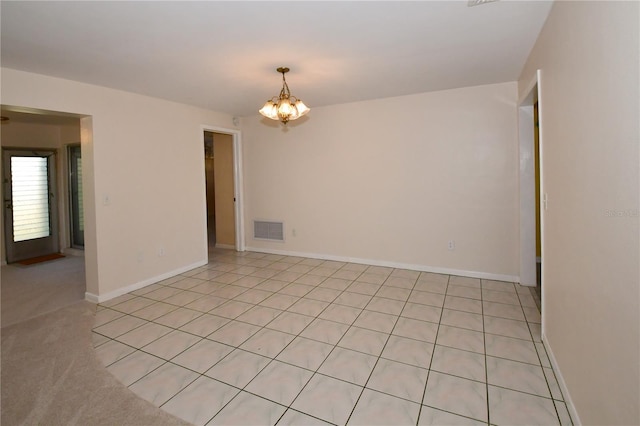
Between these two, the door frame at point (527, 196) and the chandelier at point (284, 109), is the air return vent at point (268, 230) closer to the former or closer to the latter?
the chandelier at point (284, 109)

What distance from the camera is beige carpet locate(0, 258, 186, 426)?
1.78 meters

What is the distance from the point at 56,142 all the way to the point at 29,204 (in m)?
1.21

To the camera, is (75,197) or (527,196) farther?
(75,197)

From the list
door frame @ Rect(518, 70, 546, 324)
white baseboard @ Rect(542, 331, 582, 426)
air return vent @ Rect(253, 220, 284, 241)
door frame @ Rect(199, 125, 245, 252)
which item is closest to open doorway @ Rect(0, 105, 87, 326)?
door frame @ Rect(199, 125, 245, 252)

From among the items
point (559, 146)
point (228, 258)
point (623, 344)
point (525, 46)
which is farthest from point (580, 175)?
point (228, 258)

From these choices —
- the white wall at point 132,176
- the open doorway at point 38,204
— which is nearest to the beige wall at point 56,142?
the open doorway at point 38,204

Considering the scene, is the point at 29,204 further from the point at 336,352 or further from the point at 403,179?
the point at 403,179

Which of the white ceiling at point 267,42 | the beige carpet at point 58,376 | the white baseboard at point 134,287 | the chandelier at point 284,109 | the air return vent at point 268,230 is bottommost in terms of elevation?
→ the beige carpet at point 58,376

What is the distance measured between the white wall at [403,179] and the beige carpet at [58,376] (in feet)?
10.2

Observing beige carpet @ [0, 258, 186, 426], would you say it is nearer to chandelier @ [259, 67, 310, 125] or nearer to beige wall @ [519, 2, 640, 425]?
beige wall @ [519, 2, 640, 425]

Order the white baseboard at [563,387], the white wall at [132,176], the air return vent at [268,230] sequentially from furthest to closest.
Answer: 1. the air return vent at [268,230]
2. the white wall at [132,176]
3. the white baseboard at [563,387]

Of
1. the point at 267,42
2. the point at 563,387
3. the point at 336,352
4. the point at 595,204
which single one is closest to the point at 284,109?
the point at 267,42

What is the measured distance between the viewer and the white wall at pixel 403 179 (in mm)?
3844

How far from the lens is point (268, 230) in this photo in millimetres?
5535
